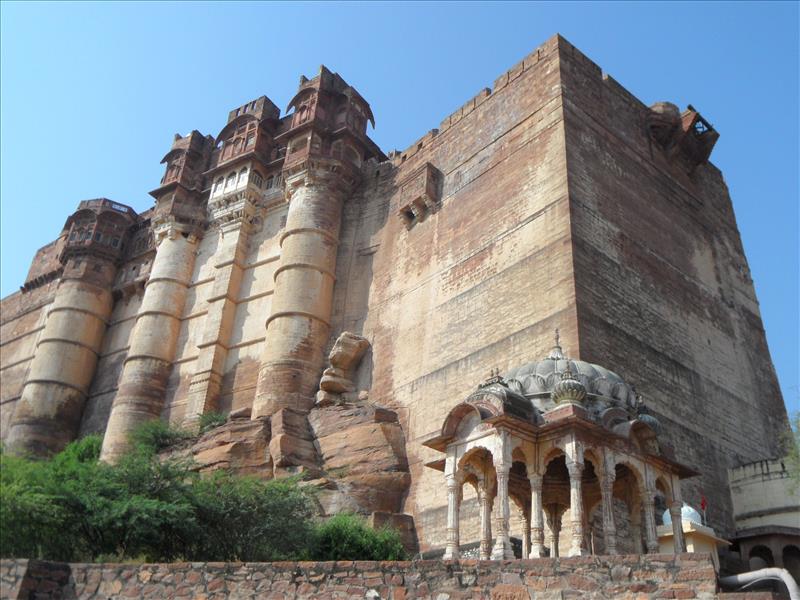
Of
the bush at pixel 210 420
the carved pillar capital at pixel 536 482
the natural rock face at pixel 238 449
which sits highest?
the bush at pixel 210 420

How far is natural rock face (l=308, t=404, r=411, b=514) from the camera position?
48.4 feet

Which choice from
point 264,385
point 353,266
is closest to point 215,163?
point 353,266

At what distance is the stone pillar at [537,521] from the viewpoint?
8305mm

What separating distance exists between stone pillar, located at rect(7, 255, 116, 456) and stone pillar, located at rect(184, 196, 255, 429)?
5.23 metres

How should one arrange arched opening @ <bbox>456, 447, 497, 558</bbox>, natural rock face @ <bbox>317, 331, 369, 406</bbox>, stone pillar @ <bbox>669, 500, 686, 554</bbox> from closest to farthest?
1. arched opening @ <bbox>456, 447, 497, 558</bbox>
2. stone pillar @ <bbox>669, 500, 686, 554</bbox>
3. natural rock face @ <bbox>317, 331, 369, 406</bbox>

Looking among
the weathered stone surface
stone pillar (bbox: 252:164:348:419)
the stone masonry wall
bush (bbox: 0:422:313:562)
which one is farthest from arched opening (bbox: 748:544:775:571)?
stone pillar (bbox: 252:164:348:419)

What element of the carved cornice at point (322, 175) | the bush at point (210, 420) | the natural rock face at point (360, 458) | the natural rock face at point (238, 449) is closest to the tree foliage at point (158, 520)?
the natural rock face at point (360, 458)

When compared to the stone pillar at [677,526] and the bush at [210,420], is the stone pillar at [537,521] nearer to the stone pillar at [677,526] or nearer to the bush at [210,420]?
the stone pillar at [677,526]

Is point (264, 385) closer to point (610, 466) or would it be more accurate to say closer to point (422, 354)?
point (422, 354)

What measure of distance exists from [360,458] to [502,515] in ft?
24.4

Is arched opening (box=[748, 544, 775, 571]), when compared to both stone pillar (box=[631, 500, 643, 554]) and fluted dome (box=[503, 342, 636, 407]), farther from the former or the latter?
fluted dome (box=[503, 342, 636, 407])

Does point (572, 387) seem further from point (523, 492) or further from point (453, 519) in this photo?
point (453, 519)

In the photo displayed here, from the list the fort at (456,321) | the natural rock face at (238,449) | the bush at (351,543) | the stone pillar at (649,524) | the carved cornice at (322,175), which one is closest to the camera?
the stone pillar at (649,524)

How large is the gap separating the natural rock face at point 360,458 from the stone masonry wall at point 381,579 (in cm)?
649
